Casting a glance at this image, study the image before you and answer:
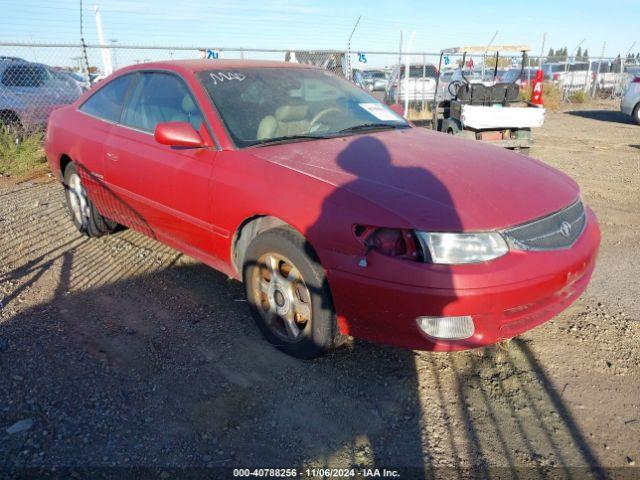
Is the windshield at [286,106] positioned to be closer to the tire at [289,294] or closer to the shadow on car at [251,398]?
the shadow on car at [251,398]

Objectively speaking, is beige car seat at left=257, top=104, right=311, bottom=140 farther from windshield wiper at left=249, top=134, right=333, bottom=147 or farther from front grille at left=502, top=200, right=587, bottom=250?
front grille at left=502, top=200, right=587, bottom=250

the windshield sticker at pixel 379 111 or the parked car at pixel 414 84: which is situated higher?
the windshield sticker at pixel 379 111

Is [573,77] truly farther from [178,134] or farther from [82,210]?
[178,134]

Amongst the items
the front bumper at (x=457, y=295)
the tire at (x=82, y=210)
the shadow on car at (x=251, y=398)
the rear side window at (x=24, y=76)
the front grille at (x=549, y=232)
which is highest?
the rear side window at (x=24, y=76)

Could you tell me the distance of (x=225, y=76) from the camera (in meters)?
3.70

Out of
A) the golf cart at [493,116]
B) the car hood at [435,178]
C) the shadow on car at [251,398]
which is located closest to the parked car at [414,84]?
the golf cart at [493,116]

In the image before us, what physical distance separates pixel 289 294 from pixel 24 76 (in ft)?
32.2

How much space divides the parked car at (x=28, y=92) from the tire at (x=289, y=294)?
8.27 metres

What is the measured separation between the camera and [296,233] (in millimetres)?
2809

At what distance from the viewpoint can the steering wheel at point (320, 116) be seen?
3647 mm

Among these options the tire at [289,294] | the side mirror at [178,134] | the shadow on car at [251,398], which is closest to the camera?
the shadow on car at [251,398]

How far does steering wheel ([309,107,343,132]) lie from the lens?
12.0ft

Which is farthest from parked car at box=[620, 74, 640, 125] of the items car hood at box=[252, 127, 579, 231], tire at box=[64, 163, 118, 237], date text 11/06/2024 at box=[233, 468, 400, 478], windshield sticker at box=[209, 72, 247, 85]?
date text 11/06/2024 at box=[233, 468, 400, 478]

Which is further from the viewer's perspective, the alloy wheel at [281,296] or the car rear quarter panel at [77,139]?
the car rear quarter panel at [77,139]
